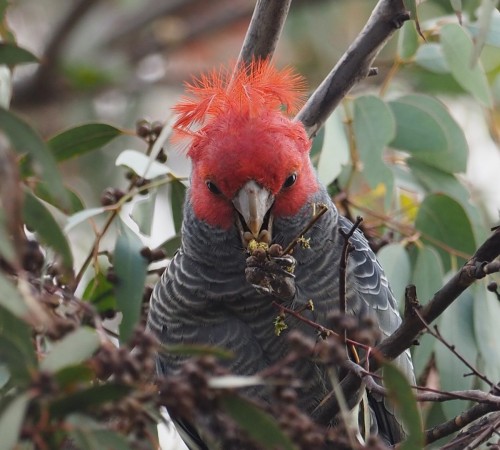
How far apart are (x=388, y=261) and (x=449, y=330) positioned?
0.33 metres

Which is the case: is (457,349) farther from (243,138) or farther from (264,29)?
(264,29)

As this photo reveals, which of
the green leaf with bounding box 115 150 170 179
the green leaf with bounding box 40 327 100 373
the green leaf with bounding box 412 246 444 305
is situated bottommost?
the green leaf with bounding box 412 246 444 305

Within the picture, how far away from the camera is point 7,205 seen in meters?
1.41

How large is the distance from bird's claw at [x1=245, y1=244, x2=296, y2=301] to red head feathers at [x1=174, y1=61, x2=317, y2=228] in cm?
27

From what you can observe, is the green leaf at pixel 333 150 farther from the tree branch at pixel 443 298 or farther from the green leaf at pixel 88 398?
the green leaf at pixel 88 398

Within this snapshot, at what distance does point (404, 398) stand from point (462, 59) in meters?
1.83

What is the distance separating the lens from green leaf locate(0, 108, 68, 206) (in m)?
1.62

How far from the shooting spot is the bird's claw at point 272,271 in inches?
100

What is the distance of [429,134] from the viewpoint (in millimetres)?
3389

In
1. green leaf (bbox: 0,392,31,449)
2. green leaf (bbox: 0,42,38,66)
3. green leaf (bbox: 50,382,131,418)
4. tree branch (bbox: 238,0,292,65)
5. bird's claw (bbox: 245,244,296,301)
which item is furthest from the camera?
tree branch (bbox: 238,0,292,65)

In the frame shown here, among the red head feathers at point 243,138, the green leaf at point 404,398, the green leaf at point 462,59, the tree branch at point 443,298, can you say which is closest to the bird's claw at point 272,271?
the red head feathers at point 243,138

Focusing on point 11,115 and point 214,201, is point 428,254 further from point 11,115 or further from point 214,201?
point 11,115

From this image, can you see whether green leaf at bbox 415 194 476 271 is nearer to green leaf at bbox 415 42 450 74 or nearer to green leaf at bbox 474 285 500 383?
green leaf at bbox 474 285 500 383

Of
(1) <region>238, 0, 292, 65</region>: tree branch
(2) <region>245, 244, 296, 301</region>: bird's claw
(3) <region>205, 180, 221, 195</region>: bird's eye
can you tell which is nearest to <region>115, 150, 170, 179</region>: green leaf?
(3) <region>205, 180, 221, 195</region>: bird's eye
